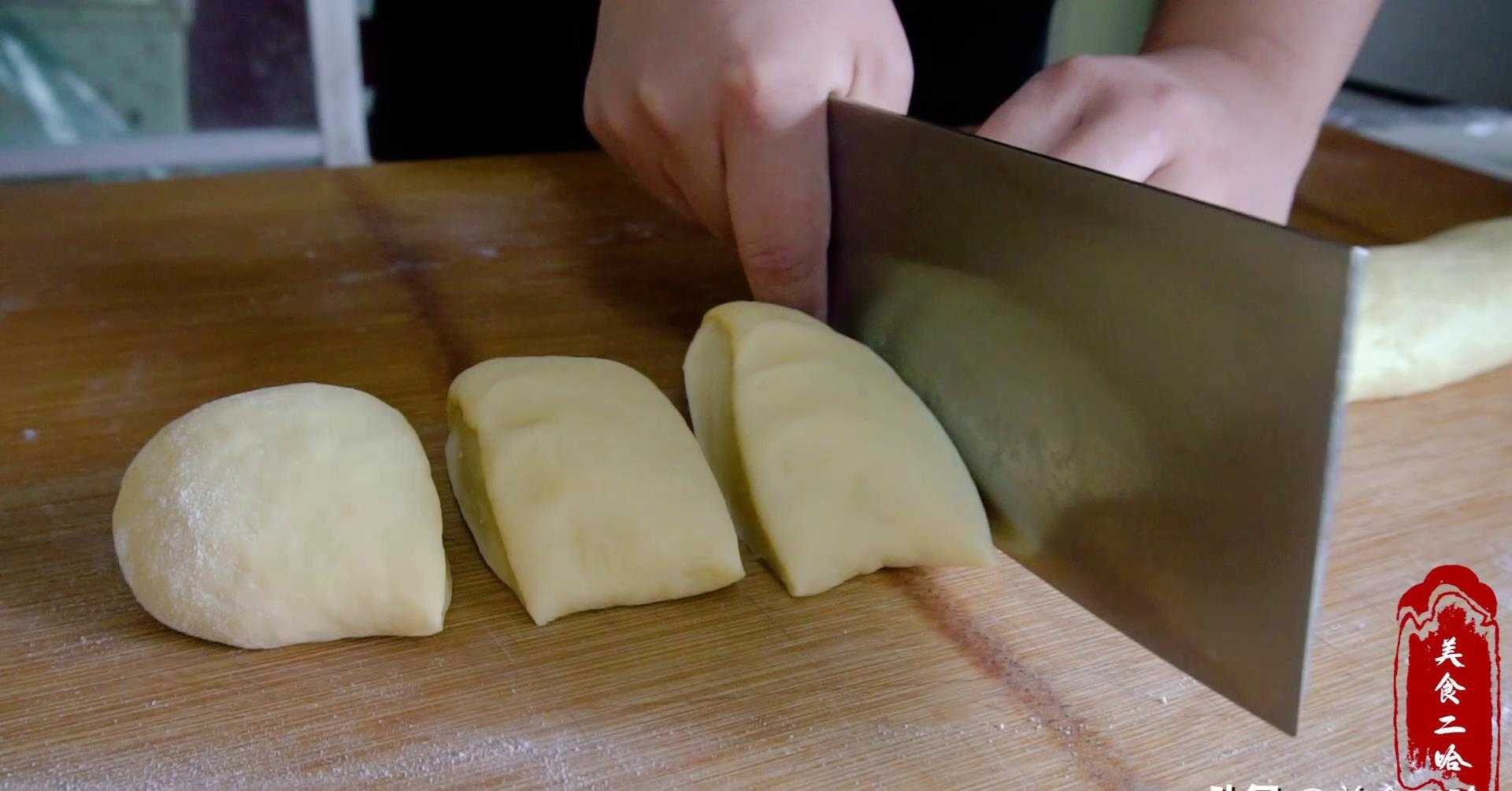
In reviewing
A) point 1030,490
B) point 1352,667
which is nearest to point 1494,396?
point 1352,667

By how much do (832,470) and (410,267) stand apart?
0.77m

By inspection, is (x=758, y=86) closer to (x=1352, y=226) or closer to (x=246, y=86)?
(x=1352, y=226)

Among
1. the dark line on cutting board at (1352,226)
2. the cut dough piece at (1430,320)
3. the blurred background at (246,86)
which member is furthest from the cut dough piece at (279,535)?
the blurred background at (246,86)

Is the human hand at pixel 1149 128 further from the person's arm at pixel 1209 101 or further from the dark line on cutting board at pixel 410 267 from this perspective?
the dark line on cutting board at pixel 410 267

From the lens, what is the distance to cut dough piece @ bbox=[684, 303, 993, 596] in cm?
89

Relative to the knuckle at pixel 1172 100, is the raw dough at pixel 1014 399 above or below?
below

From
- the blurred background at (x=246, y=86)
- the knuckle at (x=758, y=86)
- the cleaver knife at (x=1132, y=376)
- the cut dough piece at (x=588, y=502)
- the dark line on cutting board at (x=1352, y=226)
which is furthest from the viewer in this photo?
the blurred background at (x=246, y=86)

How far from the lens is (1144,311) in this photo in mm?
746

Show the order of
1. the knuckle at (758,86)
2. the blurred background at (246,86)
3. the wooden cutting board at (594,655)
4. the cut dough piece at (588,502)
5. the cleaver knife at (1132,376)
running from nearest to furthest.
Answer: the cleaver knife at (1132,376), the wooden cutting board at (594,655), the cut dough piece at (588,502), the knuckle at (758,86), the blurred background at (246,86)

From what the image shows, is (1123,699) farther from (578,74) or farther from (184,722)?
(578,74)

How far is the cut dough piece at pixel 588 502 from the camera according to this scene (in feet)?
2.81

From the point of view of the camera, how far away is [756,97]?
1.06 metres

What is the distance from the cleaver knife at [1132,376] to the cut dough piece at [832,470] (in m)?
0.05

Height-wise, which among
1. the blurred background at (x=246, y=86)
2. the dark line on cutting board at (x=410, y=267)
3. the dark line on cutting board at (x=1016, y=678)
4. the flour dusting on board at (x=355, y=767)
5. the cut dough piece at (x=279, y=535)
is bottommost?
the blurred background at (x=246, y=86)
